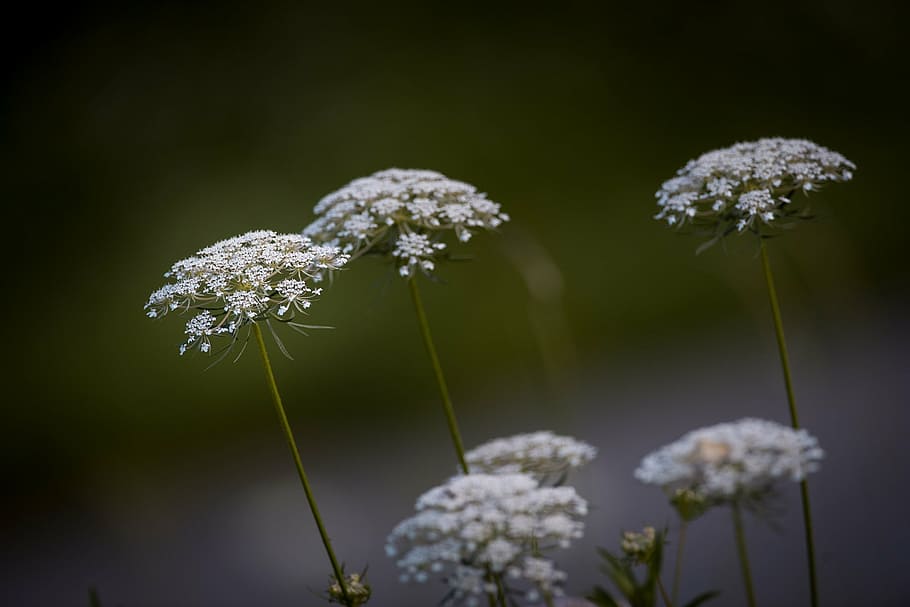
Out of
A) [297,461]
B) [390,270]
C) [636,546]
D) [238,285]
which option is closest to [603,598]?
[636,546]

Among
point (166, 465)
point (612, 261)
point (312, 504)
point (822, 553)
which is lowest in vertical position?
point (822, 553)

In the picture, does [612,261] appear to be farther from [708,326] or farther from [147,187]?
[147,187]

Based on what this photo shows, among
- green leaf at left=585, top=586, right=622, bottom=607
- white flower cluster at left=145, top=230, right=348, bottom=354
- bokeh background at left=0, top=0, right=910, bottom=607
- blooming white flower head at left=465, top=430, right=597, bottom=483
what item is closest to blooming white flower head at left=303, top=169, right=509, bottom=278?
white flower cluster at left=145, top=230, right=348, bottom=354

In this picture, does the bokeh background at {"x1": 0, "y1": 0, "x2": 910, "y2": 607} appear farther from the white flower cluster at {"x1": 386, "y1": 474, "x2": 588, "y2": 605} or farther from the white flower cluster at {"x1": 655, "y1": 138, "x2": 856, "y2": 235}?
the white flower cluster at {"x1": 386, "y1": 474, "x2": 588, "y2": 605}

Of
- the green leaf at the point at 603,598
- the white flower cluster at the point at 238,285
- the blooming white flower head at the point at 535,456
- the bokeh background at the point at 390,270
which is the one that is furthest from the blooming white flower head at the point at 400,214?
the bokeh background at the point at 390,270

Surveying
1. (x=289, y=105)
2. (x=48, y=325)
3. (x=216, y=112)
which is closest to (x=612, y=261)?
(x=289, y=105)
